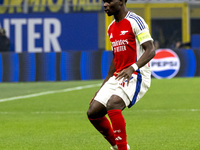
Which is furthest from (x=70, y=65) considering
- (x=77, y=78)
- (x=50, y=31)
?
(x=50, y=31)

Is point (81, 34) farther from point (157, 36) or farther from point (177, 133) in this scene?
point (177, 133)

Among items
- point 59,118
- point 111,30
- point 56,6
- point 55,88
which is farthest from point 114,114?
point 56,6

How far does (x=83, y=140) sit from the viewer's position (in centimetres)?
888

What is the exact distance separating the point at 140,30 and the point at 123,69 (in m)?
0.50

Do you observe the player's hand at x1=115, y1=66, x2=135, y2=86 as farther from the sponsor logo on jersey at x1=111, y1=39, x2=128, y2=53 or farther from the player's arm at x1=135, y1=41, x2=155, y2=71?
the sponsor logo on jersey at x1=111, y1=39, x2=128, y2=53

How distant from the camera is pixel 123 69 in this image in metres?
6.94

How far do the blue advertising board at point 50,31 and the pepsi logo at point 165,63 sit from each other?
6609 mm

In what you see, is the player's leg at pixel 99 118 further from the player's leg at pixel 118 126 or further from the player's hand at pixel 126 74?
the player's hand at pixel 126 74

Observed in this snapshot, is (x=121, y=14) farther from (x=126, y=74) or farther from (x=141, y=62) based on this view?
(x=126, y=74)

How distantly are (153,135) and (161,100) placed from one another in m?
5.80

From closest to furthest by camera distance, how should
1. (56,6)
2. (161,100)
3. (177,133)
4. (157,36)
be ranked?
(177,133), (161,100), (56,6), (157,36)

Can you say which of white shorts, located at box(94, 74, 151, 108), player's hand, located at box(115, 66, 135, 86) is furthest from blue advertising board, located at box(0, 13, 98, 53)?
player's hand, located at box(115, 66, 135, 86)

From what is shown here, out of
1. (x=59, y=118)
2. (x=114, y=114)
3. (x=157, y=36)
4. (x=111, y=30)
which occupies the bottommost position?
(x=157, y=36)

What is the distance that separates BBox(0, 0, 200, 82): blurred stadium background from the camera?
874 inches
